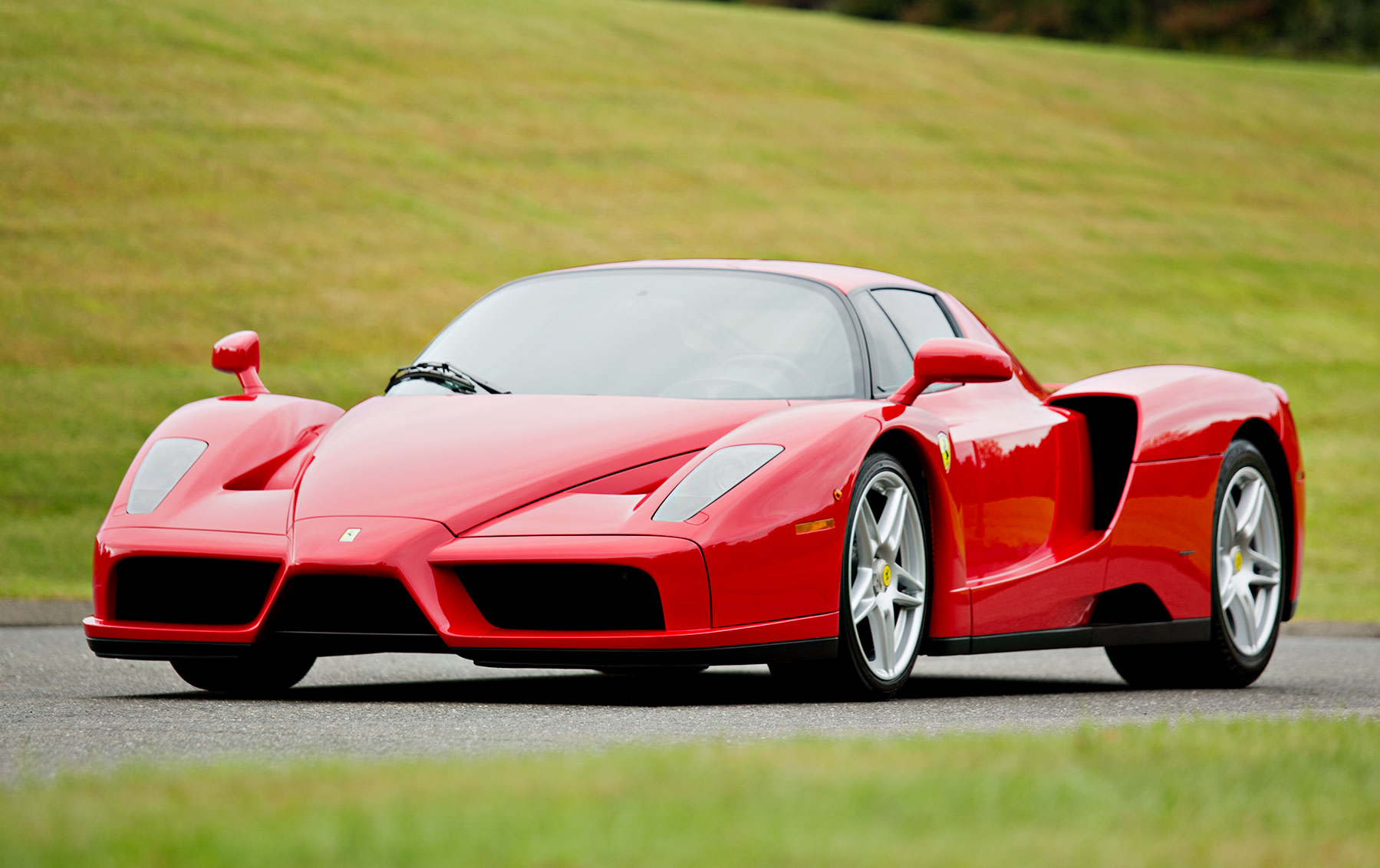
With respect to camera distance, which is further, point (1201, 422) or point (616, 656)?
point (1201, 422)

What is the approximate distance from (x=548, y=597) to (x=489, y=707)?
14.5 inches

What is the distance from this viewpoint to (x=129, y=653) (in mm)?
5738

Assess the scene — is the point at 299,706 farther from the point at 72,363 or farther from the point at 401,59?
the point at 401,59

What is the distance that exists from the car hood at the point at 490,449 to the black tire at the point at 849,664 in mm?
425

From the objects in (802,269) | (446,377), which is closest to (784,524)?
(446,377)

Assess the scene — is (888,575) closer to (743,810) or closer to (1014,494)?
(1014,494)

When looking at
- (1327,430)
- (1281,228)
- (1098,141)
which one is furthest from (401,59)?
(1327,430)

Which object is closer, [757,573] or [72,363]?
[757,573]

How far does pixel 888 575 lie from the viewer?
5738mm

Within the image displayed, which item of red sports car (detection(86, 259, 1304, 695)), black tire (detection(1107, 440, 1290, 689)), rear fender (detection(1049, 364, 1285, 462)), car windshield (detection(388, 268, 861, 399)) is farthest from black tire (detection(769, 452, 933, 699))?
black tire (detection(1107, 440, 1290, 689))

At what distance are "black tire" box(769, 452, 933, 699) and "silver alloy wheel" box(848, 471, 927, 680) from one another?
0.02 metres

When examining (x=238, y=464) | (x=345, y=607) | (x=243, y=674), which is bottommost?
(x=243, y=674)

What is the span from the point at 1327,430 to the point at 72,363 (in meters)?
12.4

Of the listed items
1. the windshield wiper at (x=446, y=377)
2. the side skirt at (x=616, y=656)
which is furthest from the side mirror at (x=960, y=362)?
the windshield wiper at (x=446, y=377)
